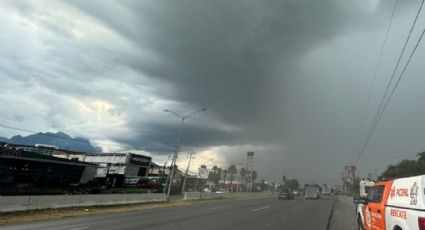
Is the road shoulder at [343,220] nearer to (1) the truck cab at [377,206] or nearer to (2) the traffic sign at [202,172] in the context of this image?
(1) the truck cab at [377,206]

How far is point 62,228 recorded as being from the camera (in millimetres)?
15078

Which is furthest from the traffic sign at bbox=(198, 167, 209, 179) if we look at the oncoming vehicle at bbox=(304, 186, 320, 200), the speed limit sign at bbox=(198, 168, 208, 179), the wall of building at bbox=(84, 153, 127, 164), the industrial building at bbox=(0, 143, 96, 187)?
the wall of building at bbox=(84, 153, 127, 164)

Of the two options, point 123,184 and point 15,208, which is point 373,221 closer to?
point 15,208

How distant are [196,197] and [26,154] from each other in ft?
99.1

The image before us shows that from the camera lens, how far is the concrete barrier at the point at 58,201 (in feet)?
70.4

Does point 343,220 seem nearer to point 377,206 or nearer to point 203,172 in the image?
point 377,206

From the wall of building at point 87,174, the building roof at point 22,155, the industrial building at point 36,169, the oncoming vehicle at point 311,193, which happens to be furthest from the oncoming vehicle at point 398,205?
the wall of building at point 87,174

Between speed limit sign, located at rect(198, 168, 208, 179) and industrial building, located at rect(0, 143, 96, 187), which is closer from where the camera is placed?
industrial building, located at rect(0, 143, 96, 187)

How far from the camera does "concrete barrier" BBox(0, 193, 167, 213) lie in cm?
2147

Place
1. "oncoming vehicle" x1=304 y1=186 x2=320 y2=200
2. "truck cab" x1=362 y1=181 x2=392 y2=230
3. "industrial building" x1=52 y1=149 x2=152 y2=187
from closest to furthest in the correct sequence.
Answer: "truck cab" x1=362 y1=181 x2=392 y2=230, "oncoming vehicle" x1=304 y1=186 x2=320 y2=200, "industrial building" x1=52 y1=149 x2=152 y2=187

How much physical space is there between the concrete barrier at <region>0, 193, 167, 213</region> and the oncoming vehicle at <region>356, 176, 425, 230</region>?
20.3 metres

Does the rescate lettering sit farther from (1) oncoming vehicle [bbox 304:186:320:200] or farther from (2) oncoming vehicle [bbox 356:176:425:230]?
(1) oncoming vehicle [bbox 304:186:320:200]

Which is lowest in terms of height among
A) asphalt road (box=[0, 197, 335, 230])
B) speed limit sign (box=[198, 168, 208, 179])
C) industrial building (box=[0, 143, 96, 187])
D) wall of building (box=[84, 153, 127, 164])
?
asphalt road (box=[0, 197, 335, 230])

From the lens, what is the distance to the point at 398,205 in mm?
7242
